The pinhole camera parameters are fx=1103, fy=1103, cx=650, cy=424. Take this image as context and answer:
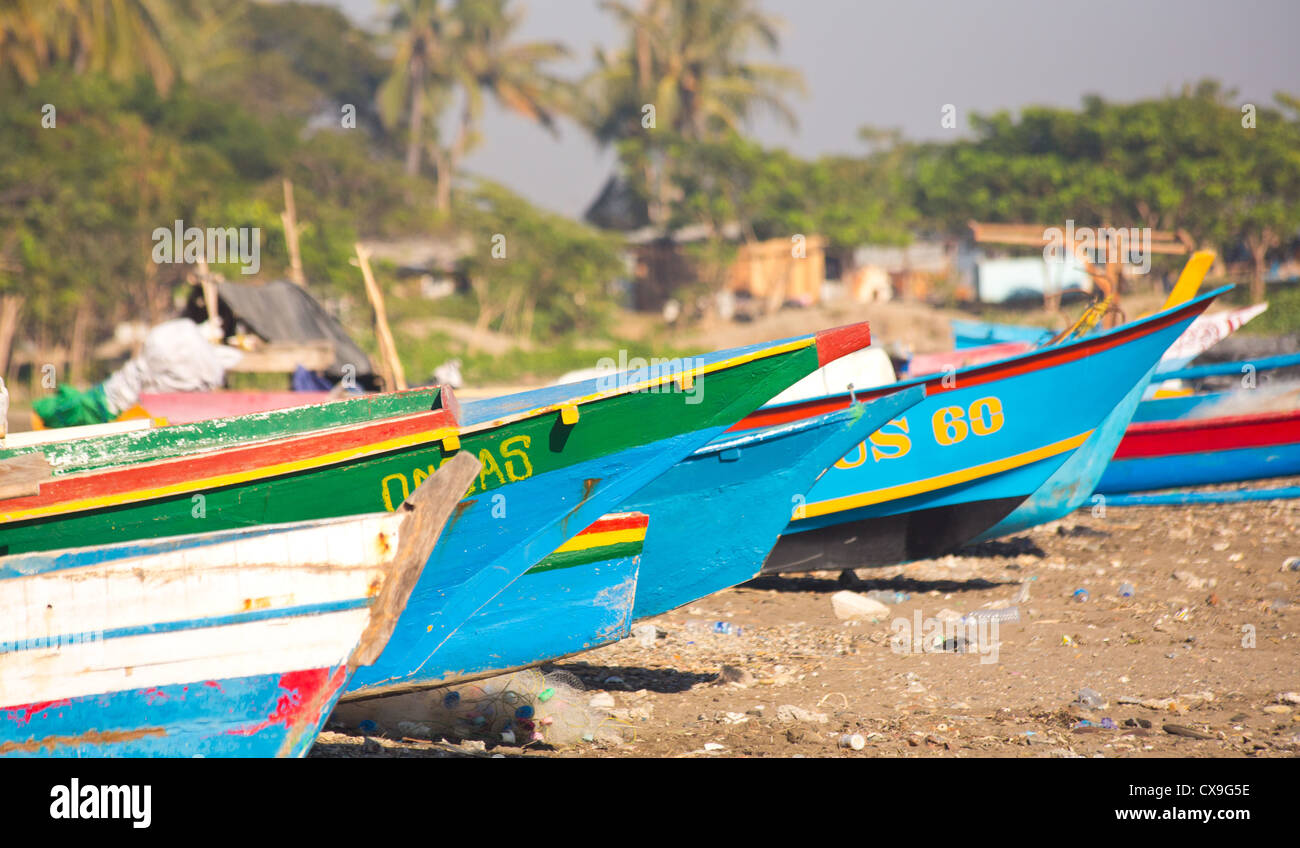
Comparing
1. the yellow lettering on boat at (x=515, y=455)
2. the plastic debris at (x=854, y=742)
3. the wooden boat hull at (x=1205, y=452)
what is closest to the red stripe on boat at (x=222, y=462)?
the yellow lettering on boat at (x=515, y=455)

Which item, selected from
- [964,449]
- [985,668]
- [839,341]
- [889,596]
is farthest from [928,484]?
[839,341]

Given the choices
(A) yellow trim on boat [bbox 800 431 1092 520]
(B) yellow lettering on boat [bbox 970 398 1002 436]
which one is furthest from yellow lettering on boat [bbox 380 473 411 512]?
(B) yellow lettering on boat [bbox 970 398 1002 436]

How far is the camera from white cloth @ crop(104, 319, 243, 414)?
8.23 metres

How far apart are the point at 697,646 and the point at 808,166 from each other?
24759 millimetres

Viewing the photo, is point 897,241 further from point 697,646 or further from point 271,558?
point 271,558

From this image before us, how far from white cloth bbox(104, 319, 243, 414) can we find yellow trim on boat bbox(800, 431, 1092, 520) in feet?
15.9

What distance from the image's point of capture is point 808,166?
2886 cm

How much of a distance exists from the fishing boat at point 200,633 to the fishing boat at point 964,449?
10.1ft

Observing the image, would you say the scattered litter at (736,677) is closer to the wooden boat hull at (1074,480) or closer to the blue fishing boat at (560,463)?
the blue fishing boat at (560,463)

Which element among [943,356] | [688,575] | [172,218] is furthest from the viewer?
[172,218]

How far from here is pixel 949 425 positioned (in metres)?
6.25

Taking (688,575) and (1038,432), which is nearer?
(688,575)

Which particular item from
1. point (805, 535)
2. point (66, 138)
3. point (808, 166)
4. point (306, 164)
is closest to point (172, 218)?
point (66, 138)

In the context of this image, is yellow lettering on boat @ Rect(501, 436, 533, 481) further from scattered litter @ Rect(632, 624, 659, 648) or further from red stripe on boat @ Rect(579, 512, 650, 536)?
scattered litter @ Rect(632, 624, 659, 648)
